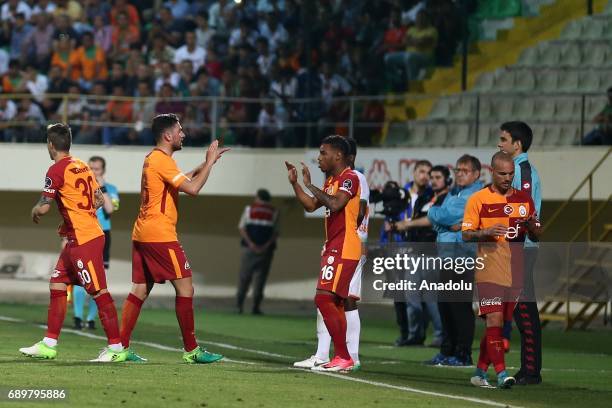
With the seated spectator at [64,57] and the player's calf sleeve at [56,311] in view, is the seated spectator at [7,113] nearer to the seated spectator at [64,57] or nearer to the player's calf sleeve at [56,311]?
the seated spectator at [64,57]

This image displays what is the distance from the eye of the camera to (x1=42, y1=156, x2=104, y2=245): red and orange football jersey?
464 inches

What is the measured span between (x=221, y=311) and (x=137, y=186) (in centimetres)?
301

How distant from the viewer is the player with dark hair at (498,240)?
10.9 meters

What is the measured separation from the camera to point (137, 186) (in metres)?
24.6

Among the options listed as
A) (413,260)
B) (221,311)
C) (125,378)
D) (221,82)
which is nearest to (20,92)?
(221,82)

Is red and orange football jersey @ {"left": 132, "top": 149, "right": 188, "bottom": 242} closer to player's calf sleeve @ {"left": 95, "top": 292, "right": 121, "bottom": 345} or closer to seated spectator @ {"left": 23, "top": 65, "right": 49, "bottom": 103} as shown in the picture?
player's calf sleeve @ {"left": 95, "top": 292, "right": 121, "bottom": 345}

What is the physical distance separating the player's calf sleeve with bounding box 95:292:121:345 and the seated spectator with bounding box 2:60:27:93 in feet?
48.1

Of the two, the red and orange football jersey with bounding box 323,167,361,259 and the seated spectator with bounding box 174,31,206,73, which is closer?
the red and orange football jersey with bounding box 323,167,361,259

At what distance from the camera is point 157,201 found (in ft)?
38.1

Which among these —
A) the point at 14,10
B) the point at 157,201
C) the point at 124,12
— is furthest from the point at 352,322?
the point at 14,10

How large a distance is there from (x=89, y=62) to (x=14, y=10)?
8.56 feet

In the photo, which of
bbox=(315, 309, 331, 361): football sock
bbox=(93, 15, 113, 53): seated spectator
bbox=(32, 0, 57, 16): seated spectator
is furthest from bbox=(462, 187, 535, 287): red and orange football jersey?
bbox=(32, 0, 57, 16): seated spectator

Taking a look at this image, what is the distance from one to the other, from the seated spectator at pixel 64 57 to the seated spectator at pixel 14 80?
70 cm

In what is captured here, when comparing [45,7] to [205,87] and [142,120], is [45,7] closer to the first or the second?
[205,87]
